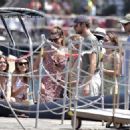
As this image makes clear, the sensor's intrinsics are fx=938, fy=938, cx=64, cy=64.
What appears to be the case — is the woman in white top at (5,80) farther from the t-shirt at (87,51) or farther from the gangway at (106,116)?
the gangway at (106,116)

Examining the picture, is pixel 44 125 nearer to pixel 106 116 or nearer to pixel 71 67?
pixel 71 67

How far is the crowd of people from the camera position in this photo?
14414mm

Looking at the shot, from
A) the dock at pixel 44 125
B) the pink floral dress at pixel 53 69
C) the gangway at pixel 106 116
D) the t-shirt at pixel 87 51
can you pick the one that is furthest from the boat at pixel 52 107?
the gangway at pixel 106 116

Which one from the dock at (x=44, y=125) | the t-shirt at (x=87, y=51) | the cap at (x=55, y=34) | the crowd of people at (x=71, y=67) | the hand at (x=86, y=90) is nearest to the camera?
the dock at (x=44, y=125)

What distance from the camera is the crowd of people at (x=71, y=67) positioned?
14414 millimetres

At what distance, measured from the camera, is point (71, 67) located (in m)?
14.1

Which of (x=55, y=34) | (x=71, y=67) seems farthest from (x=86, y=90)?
(x=71, y=67)

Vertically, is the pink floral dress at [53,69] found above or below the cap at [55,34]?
below

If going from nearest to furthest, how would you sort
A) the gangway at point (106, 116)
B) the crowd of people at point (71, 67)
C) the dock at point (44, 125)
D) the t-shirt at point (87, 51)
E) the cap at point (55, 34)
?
the gangway at point (106, 116) < the dock at point (44, 125) < the crowd of people at point (71, 67) < the t-shirt at point (87, 51) < the cap at point (55, 34)

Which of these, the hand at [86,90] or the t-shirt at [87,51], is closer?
the t-shirt at [87,51]

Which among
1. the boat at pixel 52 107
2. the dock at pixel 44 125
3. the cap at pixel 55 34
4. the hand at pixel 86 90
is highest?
the cap at pixel 55 34

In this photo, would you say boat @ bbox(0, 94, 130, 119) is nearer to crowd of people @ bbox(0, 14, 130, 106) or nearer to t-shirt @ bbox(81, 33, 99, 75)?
crowd of people @ bbox(0, 14, 130, 106)

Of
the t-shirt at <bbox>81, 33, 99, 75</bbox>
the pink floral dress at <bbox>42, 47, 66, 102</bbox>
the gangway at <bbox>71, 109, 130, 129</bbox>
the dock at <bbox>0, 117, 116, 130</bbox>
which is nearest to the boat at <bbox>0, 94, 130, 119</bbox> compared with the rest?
the dock at <bbox>0, 117, 116, 130</bbox>

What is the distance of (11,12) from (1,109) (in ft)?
5.23
